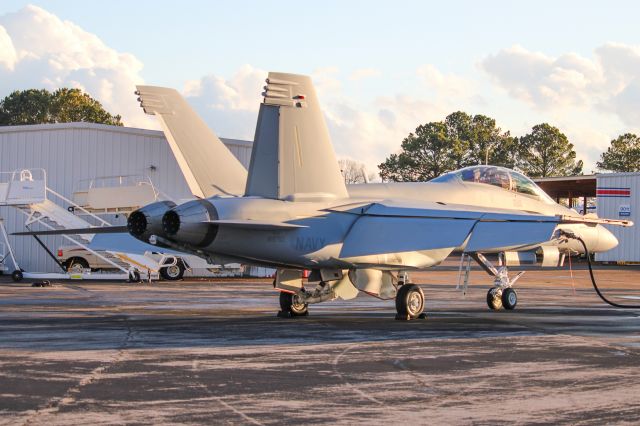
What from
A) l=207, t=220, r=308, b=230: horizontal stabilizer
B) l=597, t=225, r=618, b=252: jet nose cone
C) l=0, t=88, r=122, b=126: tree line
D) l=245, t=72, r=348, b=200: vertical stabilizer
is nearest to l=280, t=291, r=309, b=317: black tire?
l=245, t=72, r=348, b=200: vertical stabilizer

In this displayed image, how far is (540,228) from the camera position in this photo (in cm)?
1593

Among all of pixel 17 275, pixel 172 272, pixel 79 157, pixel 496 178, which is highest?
pixel 79 157

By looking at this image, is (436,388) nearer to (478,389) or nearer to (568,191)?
(478,389)

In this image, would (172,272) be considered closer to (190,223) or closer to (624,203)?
(190,223)

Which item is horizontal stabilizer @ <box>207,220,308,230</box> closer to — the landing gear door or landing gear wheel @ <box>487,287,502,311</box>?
the landing gear door

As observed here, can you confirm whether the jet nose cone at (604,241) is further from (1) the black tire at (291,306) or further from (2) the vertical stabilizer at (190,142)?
(2) the vertical stabilizer at (190,142)

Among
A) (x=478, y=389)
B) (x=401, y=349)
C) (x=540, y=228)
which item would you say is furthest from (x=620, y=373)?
(x=540, y=228)

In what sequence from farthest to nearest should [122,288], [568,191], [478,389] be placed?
1. [568,191]
2. [122,288]
3. [478,389]

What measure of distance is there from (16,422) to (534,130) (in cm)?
8678

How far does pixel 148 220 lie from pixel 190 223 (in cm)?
76

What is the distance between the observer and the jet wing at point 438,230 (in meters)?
15.9

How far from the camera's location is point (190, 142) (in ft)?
57.1

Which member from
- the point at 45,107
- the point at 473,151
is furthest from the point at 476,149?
the point at 45,107

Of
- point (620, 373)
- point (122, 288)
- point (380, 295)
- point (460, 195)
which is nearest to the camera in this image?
point (620, 373)
